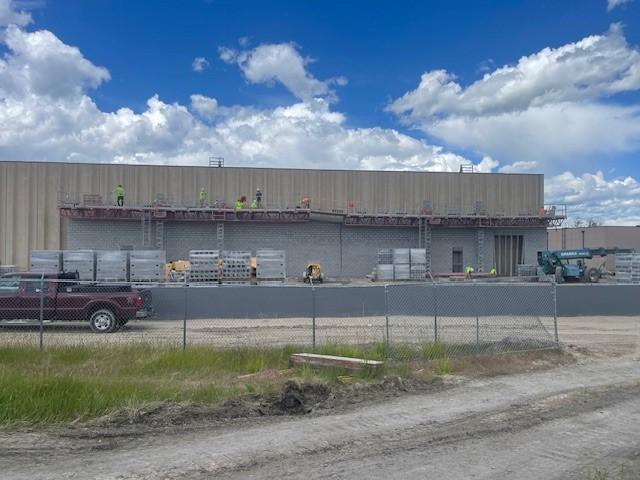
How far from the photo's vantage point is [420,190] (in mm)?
40750

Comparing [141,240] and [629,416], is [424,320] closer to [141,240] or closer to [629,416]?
[629,416]

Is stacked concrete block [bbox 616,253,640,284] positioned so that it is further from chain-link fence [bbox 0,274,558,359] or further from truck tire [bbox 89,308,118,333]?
truck tire [bbox 89,308,118,333]

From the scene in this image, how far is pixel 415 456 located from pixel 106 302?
12.8m

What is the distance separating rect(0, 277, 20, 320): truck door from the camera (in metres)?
15.9

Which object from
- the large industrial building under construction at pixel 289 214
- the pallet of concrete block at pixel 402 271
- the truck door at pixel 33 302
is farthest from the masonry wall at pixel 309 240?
the truck door at pixel 33 302

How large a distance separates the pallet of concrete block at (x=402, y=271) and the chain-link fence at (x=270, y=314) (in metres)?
14.5

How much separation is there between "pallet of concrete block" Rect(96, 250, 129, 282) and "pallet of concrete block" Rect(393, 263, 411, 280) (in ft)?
52.6

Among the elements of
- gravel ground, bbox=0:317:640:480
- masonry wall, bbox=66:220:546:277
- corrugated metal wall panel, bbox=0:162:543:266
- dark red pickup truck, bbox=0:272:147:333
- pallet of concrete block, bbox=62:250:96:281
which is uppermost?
corrugated metal wall panel, bbox=0:162:543:266

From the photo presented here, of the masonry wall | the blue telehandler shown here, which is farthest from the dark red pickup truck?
the blue telehandler

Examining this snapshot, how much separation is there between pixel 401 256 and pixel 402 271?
3.15 ft

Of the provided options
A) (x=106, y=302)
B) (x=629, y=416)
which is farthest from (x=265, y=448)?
(x=106, y=302)

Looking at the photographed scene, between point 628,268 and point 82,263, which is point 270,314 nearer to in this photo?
point 82,263

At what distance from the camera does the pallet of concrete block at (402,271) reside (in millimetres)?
35312

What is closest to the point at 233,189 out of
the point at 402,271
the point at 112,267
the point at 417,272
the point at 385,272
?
the point at 112,267
